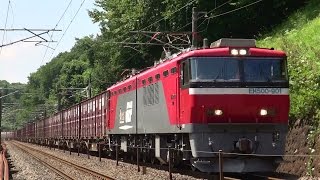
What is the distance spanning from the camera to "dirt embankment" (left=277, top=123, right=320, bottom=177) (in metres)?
15.3

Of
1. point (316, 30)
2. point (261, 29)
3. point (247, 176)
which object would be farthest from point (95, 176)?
point (261, 29)

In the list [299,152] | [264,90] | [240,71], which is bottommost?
[299,152]

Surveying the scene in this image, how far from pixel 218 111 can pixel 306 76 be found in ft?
17.6

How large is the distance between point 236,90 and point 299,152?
143 inches

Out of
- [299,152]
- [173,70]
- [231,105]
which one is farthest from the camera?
[299,152]

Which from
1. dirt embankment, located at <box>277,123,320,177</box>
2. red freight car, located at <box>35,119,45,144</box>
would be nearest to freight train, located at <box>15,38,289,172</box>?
dirt embankment, located at <box>277,123,320,177</box>

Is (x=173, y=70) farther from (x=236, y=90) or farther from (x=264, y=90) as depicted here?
(x=264, y=90)

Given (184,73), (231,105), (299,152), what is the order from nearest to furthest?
(231,105) → (184,73) → (299,152)

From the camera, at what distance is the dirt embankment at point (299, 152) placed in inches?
601

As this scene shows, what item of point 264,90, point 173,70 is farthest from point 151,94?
point 264,90

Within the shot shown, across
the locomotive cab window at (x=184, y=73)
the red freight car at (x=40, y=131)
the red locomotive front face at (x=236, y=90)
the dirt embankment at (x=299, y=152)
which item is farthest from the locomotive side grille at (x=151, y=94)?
the red freight car at (x=40, y=131)

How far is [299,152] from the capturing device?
1638cm

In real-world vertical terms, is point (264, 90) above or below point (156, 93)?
below

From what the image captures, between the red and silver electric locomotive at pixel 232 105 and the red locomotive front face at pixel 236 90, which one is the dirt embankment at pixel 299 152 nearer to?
the red and silver electric locomotive at pixel 232 105
